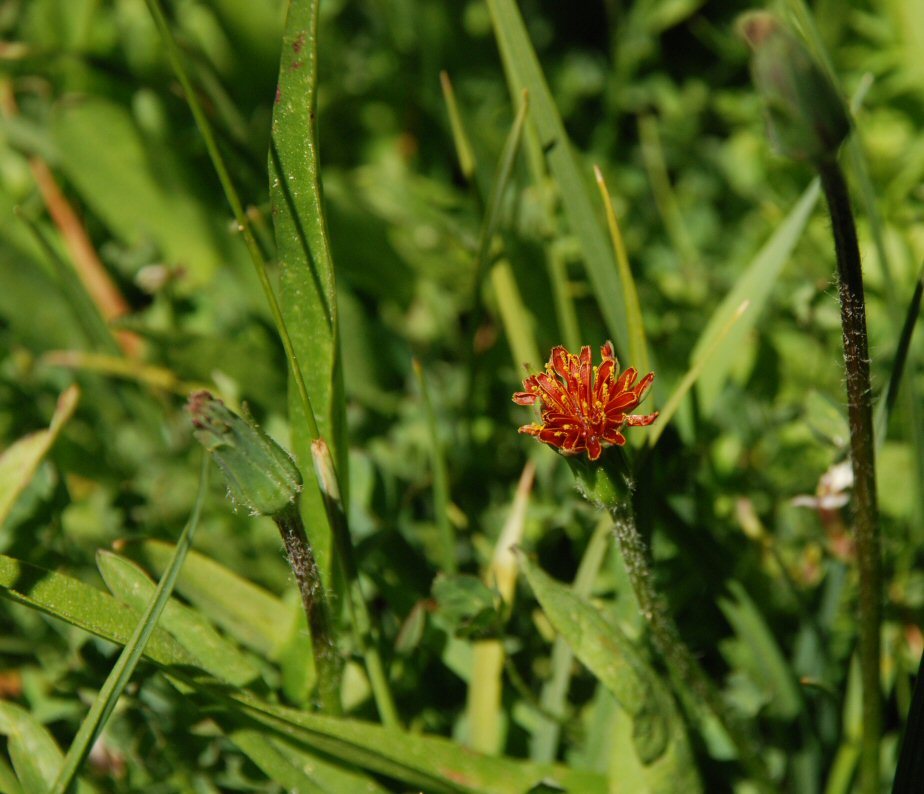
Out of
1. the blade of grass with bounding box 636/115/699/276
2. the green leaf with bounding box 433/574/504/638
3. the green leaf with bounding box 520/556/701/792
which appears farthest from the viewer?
the blade of grass with bounding box 636/115/699/276

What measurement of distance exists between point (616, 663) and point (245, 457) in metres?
0.62

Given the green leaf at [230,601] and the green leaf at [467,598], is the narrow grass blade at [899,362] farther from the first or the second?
the green leaf at [230,601]

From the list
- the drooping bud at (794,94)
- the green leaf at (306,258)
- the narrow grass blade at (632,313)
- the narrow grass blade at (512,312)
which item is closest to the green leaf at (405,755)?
the green leaf at (306,258)

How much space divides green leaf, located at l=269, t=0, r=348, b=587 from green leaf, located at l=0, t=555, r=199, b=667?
0.26 meters

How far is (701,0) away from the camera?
3008mm

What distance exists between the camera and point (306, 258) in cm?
145

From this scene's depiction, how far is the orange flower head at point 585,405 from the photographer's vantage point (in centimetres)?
126

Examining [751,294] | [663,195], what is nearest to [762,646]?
[751,294]

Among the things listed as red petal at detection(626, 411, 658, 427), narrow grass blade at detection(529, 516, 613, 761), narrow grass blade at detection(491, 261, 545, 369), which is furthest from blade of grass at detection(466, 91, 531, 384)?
red petal at detection(626, 411, 658, 427)

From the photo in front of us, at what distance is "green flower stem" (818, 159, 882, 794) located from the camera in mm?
1135

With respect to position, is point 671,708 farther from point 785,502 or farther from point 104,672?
point 104,672

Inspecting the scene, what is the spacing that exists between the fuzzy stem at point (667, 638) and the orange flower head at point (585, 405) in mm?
102

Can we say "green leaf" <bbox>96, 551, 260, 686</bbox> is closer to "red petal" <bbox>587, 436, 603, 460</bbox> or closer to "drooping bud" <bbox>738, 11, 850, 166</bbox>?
"red petal" <bbox>587, 436, 603, 460</bbox>

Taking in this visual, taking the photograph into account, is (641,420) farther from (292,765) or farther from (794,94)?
(292,765)
